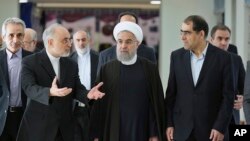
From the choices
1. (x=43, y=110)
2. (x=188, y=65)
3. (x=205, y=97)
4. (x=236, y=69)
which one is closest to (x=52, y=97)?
(x=43, y=110)

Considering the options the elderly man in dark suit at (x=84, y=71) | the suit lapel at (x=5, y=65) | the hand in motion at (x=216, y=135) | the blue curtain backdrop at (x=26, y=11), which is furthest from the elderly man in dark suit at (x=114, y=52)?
the blue curtain backdrop at (x=26, y=11)

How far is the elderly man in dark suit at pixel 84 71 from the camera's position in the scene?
701 centimetres

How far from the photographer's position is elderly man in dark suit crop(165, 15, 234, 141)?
16.1 ft

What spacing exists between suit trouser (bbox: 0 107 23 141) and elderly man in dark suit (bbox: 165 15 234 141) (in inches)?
58.5

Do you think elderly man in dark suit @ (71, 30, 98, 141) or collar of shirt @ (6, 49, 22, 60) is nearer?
collar of shirt @ (6, 49, 22, 60)

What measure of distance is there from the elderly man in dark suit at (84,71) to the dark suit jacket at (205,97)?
208 cm

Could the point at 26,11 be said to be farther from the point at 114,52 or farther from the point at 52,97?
the point at 52,97

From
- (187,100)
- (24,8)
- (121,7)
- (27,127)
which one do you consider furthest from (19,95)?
(121,7)

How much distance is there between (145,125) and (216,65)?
0.84 m

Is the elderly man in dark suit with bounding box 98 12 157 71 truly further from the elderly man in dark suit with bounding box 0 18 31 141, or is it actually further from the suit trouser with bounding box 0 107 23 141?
the suit trouser with bounding box 0 107 23 141

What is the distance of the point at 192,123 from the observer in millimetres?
4953

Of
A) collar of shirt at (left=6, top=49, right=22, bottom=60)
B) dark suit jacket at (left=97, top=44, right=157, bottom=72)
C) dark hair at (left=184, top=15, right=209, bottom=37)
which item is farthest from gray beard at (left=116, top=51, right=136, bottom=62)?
dark suit jacket at (left=97, top=44, right=157, bottom=72)

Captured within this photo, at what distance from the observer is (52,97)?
15.7 feet

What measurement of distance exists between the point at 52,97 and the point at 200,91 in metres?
1.30
